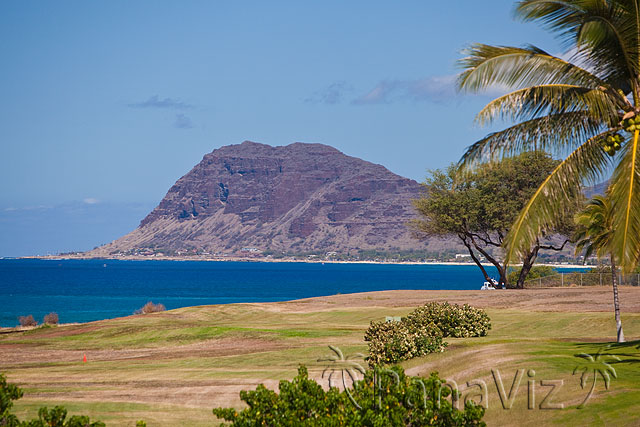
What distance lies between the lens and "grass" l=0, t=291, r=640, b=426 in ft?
44.0

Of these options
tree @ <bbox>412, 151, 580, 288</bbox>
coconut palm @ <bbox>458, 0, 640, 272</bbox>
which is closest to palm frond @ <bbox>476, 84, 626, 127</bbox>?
coconut palm @ <bbox>458, 0, 640, 272</bbox>

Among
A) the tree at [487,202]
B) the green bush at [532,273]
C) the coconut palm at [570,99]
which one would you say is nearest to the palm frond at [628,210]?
the coconut palm at [570,99]

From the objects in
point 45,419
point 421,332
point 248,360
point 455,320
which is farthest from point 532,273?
point 45,419

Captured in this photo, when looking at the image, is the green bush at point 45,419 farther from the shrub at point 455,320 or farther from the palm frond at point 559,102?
the shrub at point 455,320

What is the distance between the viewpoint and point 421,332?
20.7m

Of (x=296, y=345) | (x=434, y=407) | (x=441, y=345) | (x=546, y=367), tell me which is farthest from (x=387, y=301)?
(x=434, y=407)

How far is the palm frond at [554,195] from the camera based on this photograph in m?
13.4

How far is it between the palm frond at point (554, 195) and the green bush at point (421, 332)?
6597mm

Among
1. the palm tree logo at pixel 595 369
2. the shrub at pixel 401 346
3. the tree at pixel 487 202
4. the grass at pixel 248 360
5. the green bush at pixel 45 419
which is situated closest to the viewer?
the green bush at pixel 45 419

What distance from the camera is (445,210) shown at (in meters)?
56.2

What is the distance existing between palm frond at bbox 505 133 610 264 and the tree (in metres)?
37.5

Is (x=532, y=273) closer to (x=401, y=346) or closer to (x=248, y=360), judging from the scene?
(x=248, y=360)

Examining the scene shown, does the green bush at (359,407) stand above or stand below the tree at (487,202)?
below

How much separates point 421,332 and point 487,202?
36102 millimetres
